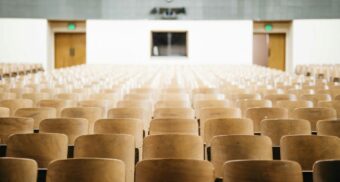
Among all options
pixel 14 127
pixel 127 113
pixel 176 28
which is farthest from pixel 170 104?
pixel 176 28

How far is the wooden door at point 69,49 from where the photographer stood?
71.2ft

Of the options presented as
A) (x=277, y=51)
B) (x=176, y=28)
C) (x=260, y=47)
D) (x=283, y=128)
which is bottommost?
(x=283, y=128)

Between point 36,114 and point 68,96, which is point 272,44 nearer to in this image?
point 68,96

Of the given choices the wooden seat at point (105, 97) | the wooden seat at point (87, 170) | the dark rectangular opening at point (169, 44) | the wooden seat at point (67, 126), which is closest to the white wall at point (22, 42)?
the dark rectangular opening at point (169, 44)

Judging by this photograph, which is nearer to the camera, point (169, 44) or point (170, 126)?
point (170, 126)

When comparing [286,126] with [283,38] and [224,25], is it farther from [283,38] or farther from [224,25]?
[283,38]

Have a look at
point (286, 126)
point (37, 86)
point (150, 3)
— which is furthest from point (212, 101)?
point (150, 3)

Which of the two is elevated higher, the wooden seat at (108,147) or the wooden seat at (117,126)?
the wooden seat at (117,126)

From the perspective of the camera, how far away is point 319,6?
1995 cm

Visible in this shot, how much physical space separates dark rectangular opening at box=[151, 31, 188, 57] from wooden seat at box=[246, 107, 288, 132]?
15.7 metres

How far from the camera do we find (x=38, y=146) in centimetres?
328

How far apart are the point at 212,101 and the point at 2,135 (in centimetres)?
261

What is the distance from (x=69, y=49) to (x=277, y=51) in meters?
10.1

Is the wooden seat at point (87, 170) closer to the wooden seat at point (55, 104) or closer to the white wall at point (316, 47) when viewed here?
the wooden seat at point (55, 104)
